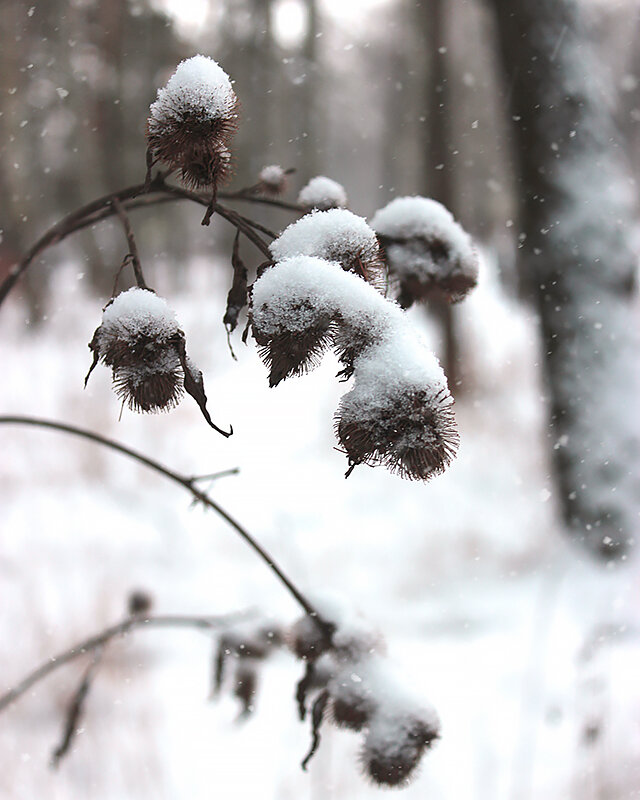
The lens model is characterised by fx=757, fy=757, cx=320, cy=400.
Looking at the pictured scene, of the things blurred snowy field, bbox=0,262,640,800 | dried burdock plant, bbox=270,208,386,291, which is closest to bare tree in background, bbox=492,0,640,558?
blurred snowy field, bbox=0,262,640,800

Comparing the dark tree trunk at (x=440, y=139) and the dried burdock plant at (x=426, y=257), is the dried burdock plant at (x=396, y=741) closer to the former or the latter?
the dried burdock plant at (x=426, y=257)

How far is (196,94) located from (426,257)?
0.30 metres

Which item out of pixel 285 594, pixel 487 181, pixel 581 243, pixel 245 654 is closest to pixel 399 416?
pixel 245 654

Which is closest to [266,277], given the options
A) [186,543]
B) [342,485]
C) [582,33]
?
[582,33]

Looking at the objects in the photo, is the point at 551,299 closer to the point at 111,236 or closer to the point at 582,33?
the point at 582,33

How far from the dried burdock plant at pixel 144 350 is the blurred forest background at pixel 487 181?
83cm

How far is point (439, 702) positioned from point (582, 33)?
244cm

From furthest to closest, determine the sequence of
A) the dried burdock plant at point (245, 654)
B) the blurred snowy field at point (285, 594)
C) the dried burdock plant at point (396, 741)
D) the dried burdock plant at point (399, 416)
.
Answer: the blurred snowy field at point (285, 594) < the dried burdock plant at point (245, 654) < the dried burdock plant at point (396, 741) < the dried burdock plant at point (399, 416)

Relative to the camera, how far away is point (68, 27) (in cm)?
757

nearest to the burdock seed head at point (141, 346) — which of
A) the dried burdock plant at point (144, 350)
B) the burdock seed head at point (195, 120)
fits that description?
the dried burdock plant at point (144, 350)

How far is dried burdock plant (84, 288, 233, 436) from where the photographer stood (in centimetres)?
54

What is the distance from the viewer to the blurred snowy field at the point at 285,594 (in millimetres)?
2109

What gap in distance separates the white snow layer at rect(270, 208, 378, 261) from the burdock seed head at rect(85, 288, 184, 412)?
0.32ft

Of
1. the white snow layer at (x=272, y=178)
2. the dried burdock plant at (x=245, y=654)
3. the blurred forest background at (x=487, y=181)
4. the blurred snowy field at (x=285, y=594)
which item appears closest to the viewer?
the white snow layer at (x=272, y=178)
